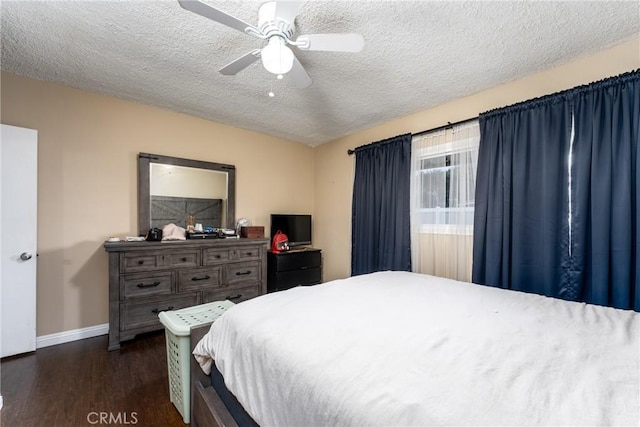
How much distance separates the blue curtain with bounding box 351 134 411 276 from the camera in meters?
3.10

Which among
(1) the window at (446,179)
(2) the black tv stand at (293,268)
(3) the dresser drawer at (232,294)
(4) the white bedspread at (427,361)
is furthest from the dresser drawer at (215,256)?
(1) the window at (446,179)

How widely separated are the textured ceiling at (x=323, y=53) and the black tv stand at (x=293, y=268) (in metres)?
1.96

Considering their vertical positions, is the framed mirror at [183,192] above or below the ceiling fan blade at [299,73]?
below

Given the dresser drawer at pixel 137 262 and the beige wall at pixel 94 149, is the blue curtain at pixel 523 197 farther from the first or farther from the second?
the dresser drawer at pixel 137 262

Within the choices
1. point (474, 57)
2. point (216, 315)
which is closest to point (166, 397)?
point (216, 315)

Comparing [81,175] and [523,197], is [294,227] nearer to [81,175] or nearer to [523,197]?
[81,175]

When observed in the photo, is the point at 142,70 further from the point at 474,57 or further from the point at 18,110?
the point at 474,57

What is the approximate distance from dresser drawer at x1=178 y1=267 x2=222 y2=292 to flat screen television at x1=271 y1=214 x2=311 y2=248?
1158 mm

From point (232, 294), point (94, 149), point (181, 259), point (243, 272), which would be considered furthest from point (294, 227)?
point (94, 149)

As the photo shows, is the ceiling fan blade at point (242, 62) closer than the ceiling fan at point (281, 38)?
No

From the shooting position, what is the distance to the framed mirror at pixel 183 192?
2959mm

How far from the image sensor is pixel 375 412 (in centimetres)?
67

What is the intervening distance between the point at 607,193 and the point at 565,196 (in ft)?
0.73

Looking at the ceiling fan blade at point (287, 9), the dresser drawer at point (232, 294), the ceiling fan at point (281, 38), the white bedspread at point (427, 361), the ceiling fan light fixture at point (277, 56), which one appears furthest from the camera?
the dresser drawer at point (232, 294)
